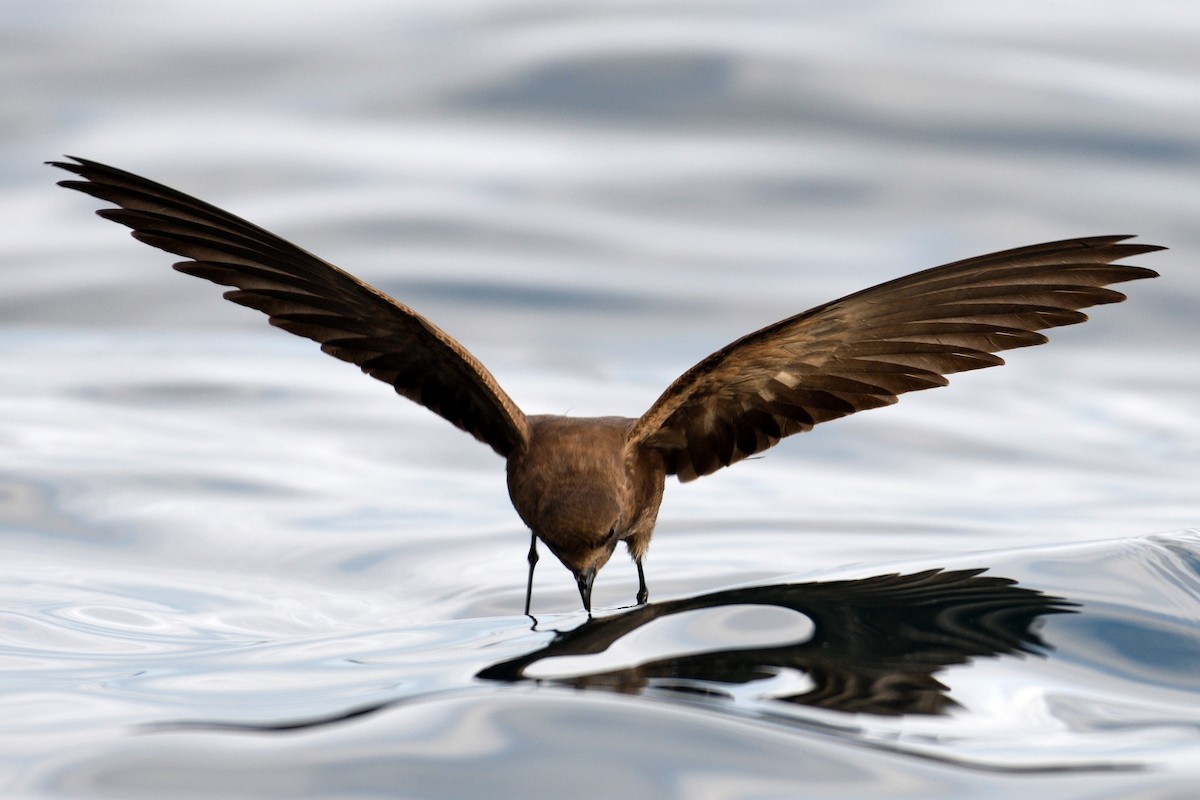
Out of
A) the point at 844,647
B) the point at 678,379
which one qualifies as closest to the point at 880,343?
the point at 678,379

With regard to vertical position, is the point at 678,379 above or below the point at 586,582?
above

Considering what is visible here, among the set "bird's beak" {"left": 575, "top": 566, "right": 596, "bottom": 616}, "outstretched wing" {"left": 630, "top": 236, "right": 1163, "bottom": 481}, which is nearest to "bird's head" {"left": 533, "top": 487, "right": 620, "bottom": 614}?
"bird's beak" {"left": 575, "top": 566, "right": 596, "bottom": 616}

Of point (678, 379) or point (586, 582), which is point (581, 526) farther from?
point (678, 379)

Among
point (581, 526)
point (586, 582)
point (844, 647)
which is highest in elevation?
point (581, 526)

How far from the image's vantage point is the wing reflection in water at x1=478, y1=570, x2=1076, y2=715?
13.5 feet

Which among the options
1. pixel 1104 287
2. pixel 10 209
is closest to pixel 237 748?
pixel 1104 287

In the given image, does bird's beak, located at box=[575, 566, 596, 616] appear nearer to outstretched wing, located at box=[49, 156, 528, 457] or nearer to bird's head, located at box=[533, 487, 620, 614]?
bird's head, located at box=[533, 487, 620, 614]

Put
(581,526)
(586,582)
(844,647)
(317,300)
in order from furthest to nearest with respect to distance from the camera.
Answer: (317,300) < (586,582) < (581,526) < (844,647)

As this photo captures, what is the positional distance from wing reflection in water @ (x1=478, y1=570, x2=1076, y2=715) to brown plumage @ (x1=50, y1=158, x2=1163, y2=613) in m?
0.63

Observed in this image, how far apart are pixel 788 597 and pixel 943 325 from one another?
117cm

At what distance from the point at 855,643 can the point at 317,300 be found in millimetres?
2454

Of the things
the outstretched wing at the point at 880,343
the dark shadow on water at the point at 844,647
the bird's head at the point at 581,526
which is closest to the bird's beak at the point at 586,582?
the bird's head at the point at 581,526

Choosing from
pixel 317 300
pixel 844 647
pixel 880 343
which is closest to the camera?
pixel 844 647

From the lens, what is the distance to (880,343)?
18.2ft
